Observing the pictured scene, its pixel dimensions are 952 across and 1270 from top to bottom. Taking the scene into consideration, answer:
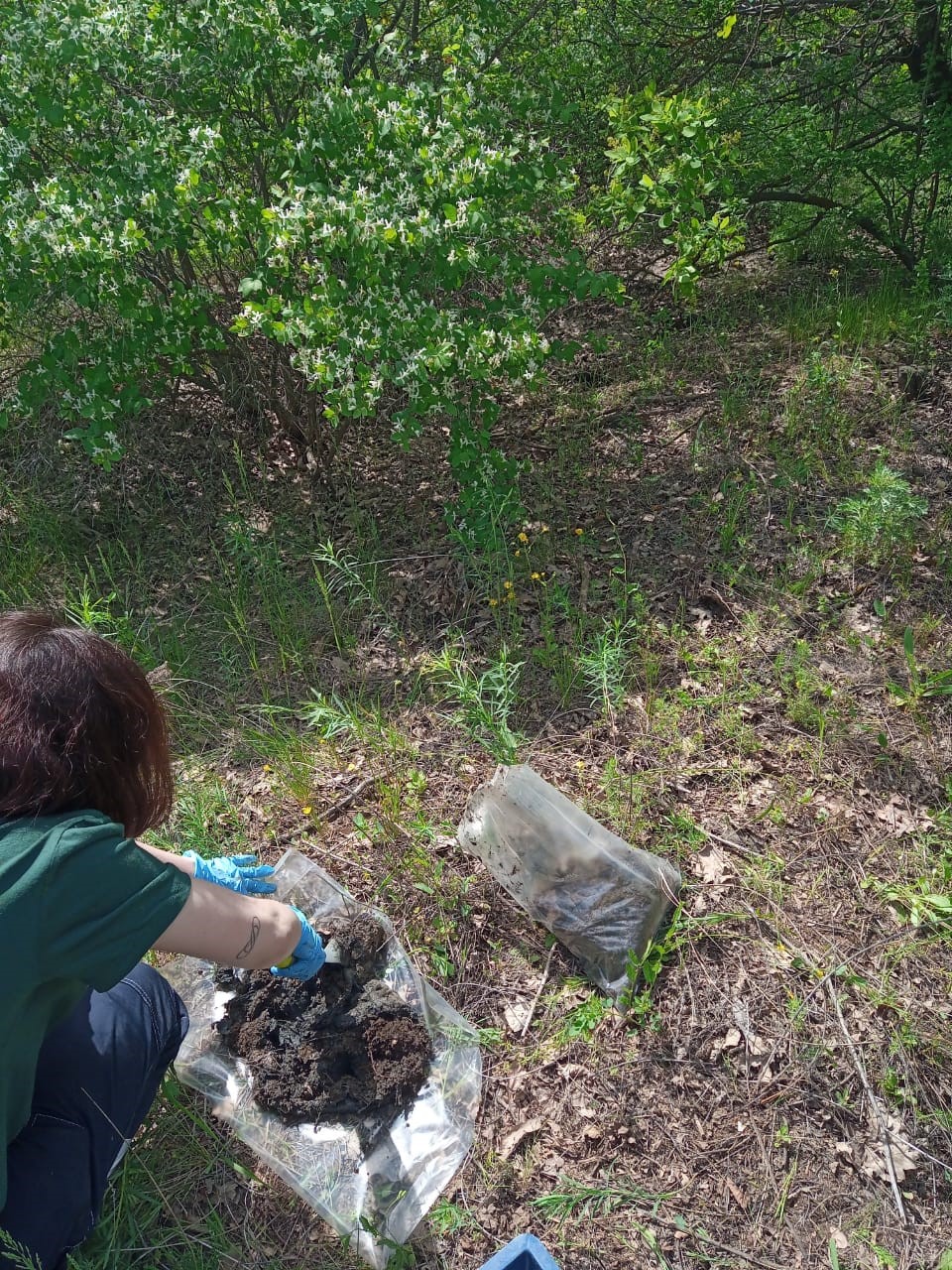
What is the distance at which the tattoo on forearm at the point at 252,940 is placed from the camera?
1.75 m

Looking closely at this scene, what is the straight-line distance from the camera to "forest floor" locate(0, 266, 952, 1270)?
6.27 feet

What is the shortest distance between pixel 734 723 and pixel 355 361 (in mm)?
1775

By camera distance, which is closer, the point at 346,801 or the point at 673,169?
the point at 346,801

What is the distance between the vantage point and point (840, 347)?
13.4 feet

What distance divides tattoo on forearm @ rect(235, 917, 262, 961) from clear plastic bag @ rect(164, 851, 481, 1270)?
0.56 m

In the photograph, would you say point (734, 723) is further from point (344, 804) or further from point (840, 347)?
point (840, 347)

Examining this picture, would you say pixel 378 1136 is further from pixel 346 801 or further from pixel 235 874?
pixel 346 801

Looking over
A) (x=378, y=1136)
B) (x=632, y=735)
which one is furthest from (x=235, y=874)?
(x=632, y=735)

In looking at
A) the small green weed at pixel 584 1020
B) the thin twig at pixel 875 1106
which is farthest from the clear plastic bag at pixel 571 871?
the thin twig at pixel 875 1106

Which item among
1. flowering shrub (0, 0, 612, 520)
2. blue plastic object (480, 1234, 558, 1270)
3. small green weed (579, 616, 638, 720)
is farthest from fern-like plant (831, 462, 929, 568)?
blue plastic object (480, 1234, 558, 1270)

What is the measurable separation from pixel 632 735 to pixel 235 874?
130 cm

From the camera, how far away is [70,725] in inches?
58.8

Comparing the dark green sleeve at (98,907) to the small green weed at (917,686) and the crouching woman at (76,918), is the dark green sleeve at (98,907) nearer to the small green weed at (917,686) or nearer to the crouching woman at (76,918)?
the crouching woman at (76,918)

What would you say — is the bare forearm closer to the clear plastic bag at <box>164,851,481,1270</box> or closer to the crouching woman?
the crouching woman
